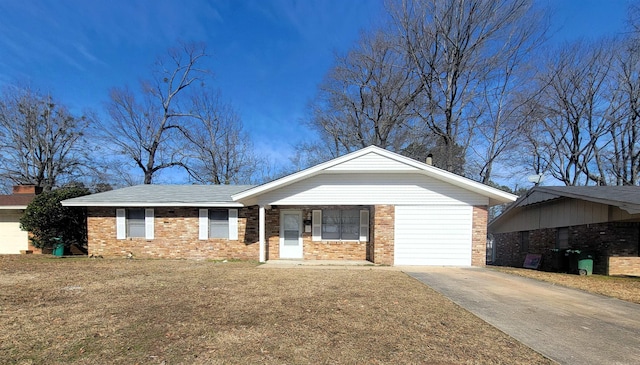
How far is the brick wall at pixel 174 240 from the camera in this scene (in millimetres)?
12172

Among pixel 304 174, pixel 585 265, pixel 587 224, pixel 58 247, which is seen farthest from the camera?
pixel 58 247

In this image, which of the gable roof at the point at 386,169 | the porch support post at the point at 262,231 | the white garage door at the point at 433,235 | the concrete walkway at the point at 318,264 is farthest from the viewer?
the porch support post at the point at 262,231

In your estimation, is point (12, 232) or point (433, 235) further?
point (12, 232)

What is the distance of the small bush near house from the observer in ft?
41.9

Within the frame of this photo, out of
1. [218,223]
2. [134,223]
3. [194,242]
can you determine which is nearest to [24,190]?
[134,223]

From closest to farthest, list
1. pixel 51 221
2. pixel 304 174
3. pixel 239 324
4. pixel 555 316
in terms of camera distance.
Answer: pixel 239 324 < pixel 555 316 < pixel 304 174 < pixel 51 221

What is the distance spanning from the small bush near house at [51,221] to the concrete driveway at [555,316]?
14.6 meters

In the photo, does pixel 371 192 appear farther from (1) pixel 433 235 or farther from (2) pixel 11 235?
(2) pixel 11 235

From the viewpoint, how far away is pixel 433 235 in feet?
36.1

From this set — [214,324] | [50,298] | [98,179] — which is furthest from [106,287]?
[98,179]

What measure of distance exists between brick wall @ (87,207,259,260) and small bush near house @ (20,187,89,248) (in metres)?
1.97

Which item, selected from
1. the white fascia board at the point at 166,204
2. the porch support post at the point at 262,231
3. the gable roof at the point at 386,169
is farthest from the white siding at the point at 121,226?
the porch support post at the point at 262,231

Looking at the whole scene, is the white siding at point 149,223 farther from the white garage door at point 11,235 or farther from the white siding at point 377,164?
the white siding at point 377,164

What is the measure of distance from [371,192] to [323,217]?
243 cm
